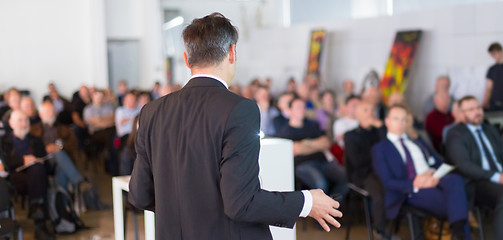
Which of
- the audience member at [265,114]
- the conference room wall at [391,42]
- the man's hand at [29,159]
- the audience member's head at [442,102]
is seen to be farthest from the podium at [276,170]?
the conference room wall at [391,42]

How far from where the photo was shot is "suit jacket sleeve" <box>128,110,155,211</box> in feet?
6.08

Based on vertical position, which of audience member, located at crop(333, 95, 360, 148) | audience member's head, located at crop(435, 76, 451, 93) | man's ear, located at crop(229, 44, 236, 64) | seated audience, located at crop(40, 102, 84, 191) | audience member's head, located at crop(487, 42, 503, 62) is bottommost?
seated audience, located at crop(40, 102, 84, 191)

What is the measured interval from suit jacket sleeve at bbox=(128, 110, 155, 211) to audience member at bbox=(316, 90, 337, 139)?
476 centimetres

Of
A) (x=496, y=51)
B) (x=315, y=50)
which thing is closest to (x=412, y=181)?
(x=496, y=51)

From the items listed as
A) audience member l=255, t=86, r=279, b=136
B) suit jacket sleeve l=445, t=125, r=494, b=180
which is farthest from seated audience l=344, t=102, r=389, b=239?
audience member l=255, t=86, r=279, b=136

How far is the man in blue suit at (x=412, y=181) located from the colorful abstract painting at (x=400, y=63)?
13.7 feet

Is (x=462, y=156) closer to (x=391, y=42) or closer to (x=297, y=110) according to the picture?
(x=297, y=110)

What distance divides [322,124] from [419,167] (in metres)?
2.72

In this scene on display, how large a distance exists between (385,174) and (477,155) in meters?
0.81

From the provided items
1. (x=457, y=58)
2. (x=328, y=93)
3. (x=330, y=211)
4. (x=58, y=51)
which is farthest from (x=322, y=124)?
(x=58, y=51)

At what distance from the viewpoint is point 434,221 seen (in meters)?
4.50

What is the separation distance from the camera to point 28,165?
5020mm

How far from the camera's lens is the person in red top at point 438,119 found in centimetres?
664

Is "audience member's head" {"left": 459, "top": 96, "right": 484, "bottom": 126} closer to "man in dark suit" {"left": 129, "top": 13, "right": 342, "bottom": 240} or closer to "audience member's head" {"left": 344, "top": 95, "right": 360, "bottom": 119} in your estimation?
"audience member's head" {"left": 344, "top": 95, "right": 360, "bottom": 119}
